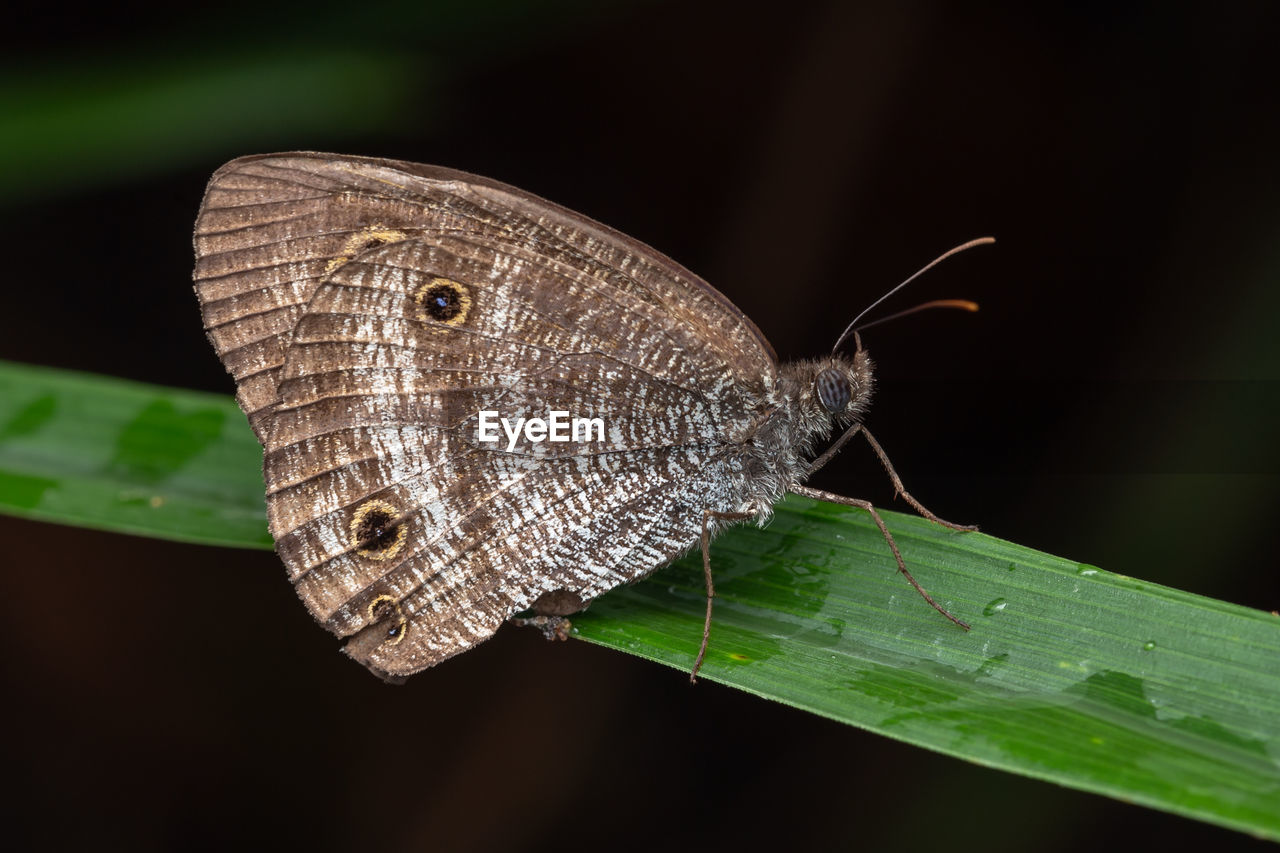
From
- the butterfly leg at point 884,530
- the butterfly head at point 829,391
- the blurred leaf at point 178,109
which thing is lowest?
the butterfly leg at point 884,530

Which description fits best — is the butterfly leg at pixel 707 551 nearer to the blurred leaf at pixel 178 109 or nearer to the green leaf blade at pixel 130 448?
the green leaf blade at pixel 130 448

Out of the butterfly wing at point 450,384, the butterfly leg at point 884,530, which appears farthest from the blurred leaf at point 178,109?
the butterfly leg at point 884,530

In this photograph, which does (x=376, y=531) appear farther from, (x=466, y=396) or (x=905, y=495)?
(x=905, y=495)

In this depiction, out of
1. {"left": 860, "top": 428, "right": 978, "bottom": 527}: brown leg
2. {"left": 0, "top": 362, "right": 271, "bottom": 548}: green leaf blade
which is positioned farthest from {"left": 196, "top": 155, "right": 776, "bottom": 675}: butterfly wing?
{"left": 0, "top": 362, "right": 271, "bottom": 548}: green leaf blade

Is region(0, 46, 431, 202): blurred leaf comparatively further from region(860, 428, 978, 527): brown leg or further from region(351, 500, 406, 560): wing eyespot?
region(860, 428, 978, 527): brown leg

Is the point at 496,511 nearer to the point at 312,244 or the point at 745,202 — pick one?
the point at 312,244

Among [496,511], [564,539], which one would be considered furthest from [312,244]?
[564,539]
